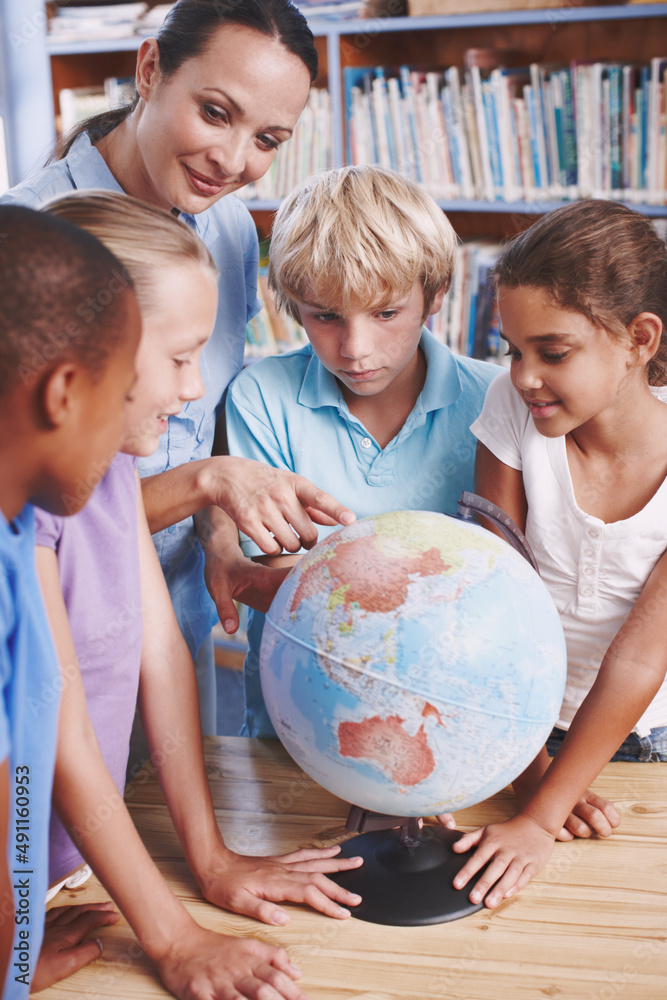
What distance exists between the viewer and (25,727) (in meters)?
1.01

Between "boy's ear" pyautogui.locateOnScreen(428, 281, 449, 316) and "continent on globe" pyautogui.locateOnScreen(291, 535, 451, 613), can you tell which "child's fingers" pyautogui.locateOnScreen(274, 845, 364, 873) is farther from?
"boy's ear" pyautogui.locateOnScreen(428, 281, 449, 316)

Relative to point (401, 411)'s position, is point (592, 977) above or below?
below

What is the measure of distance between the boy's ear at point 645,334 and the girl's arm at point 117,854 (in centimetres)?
103

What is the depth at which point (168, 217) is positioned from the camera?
1.25 metres

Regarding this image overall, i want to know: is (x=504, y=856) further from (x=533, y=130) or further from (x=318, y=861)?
(x=533, y=130)

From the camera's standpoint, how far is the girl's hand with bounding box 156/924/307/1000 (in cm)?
110

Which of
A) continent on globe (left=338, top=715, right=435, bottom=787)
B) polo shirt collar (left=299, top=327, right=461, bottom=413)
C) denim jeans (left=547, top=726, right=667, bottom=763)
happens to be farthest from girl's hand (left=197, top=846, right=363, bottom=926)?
polo shirt collar (left=299, top=327, right=461, bottom=413)

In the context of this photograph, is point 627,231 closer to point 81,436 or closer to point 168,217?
point 168,217

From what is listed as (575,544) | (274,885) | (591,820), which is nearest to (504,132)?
(575,544)

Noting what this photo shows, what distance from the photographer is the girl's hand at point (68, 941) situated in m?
1.16

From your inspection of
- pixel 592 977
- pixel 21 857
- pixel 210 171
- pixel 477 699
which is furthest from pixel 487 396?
pixel 21 857

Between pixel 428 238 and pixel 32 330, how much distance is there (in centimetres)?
107

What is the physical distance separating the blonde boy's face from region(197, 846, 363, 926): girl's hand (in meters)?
0.88

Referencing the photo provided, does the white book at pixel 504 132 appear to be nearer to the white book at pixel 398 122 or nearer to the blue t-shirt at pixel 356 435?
the white book at pixel 398 122
